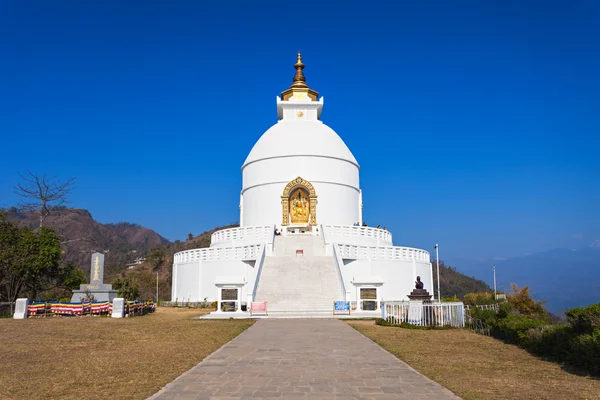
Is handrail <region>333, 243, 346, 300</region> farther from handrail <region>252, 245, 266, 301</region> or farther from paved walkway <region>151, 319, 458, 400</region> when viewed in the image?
paved walkway <region>151, 319, 458, 400</region>

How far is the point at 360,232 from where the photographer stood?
2917 centimetres

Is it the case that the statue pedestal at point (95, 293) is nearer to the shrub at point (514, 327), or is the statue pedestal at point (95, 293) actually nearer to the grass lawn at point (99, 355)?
the grass lawn at point (99, 355)

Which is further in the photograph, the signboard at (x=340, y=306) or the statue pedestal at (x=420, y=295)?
the signboard at (x=340, y=306)

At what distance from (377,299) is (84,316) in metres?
11.4

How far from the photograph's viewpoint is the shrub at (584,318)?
8562mm

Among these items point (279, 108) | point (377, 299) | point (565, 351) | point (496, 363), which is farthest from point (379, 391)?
point (279, 108)

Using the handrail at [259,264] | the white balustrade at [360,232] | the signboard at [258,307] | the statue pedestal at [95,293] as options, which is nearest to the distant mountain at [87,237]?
the white balustrade at [360,232]

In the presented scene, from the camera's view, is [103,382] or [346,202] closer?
[103,382]

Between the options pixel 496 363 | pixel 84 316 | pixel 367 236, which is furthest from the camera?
pixel 367 236

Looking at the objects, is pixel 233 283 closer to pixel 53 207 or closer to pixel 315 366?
pixel 315 366

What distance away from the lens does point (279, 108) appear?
3803 cm

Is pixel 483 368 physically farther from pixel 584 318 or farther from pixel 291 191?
pixel 291 191

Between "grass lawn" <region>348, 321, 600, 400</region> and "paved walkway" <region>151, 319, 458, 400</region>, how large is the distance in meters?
0.44

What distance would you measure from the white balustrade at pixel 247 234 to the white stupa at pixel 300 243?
6 centimetres
